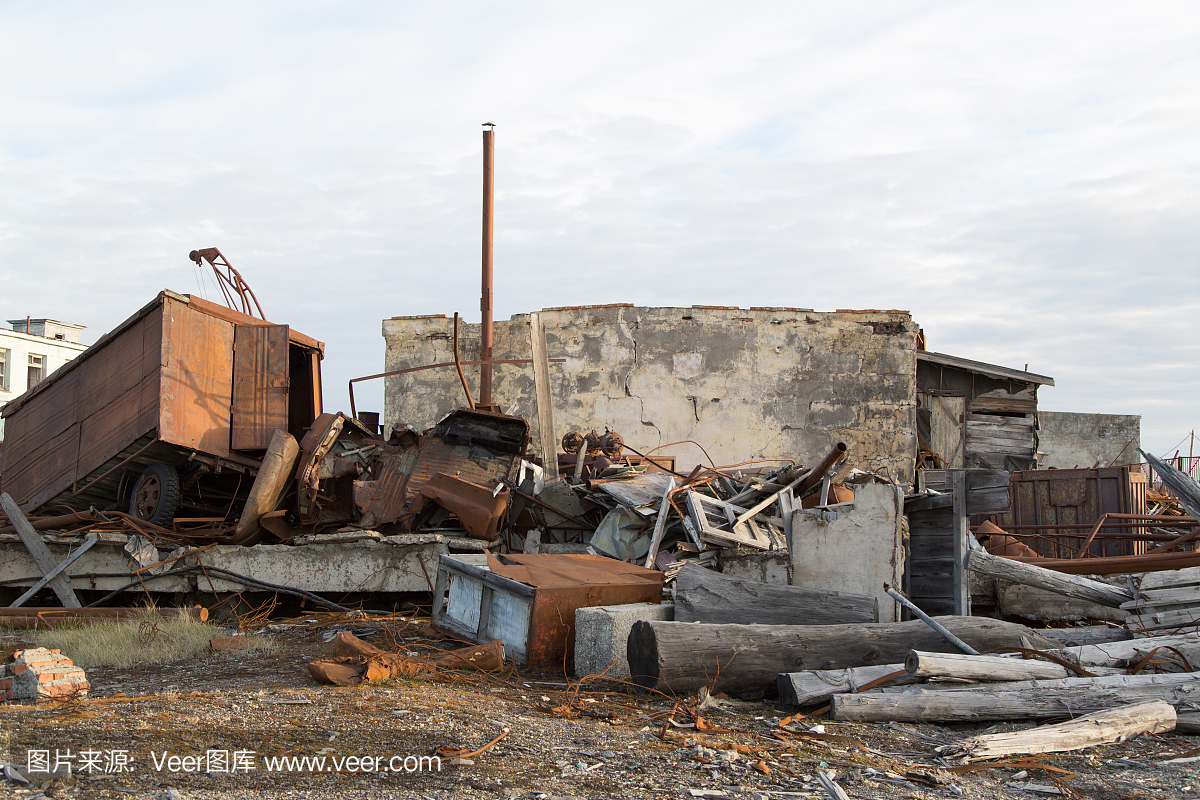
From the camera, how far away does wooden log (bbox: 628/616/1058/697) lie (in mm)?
5715

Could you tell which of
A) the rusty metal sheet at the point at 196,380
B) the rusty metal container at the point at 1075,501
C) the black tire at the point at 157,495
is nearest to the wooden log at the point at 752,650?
the rusty metal sheet at the point at 196,380

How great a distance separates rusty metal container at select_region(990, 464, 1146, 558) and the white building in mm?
39673

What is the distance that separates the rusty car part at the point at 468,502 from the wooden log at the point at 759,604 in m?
3.47

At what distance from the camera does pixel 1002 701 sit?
5.39 metres

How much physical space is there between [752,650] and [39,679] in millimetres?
4428

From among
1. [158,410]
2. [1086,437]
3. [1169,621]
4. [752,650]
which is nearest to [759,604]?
[752,650]

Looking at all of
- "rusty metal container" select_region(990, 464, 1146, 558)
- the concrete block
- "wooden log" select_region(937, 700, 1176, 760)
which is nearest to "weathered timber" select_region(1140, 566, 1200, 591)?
"wooden log" select_region(937, 700, 1176, 760)

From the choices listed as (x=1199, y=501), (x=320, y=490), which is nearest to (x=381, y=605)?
(x=320, y=490)

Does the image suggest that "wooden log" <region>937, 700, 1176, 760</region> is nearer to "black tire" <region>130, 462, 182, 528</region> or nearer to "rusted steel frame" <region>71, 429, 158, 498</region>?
"rusted steel frame" <region>71, 429, 158, 498</region>

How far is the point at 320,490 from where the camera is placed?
1036 cm

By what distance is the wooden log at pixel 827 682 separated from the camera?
18.2 ft

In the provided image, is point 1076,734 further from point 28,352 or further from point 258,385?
point 28,352

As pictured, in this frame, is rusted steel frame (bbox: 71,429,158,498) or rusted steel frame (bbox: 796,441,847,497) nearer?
rusted steel frame (bbox: 796,441,847,497)

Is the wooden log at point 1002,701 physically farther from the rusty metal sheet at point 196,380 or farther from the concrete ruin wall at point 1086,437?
the concrete ruin wall at point 1086,437
